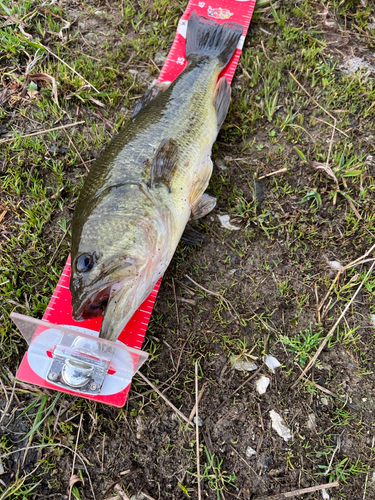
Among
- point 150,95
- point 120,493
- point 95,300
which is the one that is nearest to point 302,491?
point 120,493

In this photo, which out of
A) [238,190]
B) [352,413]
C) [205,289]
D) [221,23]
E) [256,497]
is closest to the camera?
[256,497]

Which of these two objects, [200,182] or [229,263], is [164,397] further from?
[200,182]

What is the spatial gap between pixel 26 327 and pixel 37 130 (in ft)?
7.24

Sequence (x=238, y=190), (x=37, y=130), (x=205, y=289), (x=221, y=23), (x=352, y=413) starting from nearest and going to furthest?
(x=352, y=413) → (x=205, y=289) → (x=238, y=190) → (x=37, y=130) → (x=221, y=23)

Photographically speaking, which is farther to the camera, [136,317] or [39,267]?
[39,267]

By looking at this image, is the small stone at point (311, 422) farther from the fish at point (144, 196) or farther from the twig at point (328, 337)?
the fish at point (144, 196)

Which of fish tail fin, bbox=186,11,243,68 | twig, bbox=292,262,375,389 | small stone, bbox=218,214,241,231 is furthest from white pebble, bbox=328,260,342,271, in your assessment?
fish tail fin, bbox=186,11,243,68

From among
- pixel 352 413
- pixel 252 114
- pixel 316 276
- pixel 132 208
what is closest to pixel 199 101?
pixel 252 114

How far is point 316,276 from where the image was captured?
10.2 ft

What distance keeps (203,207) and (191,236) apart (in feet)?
0.94

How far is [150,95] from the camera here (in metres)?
3.35

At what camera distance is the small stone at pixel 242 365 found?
111 inches

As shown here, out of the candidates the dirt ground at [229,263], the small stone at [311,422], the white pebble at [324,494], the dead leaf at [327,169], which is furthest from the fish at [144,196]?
the white pebble at [324,494]

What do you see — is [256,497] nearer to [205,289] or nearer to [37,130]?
[205,289]
